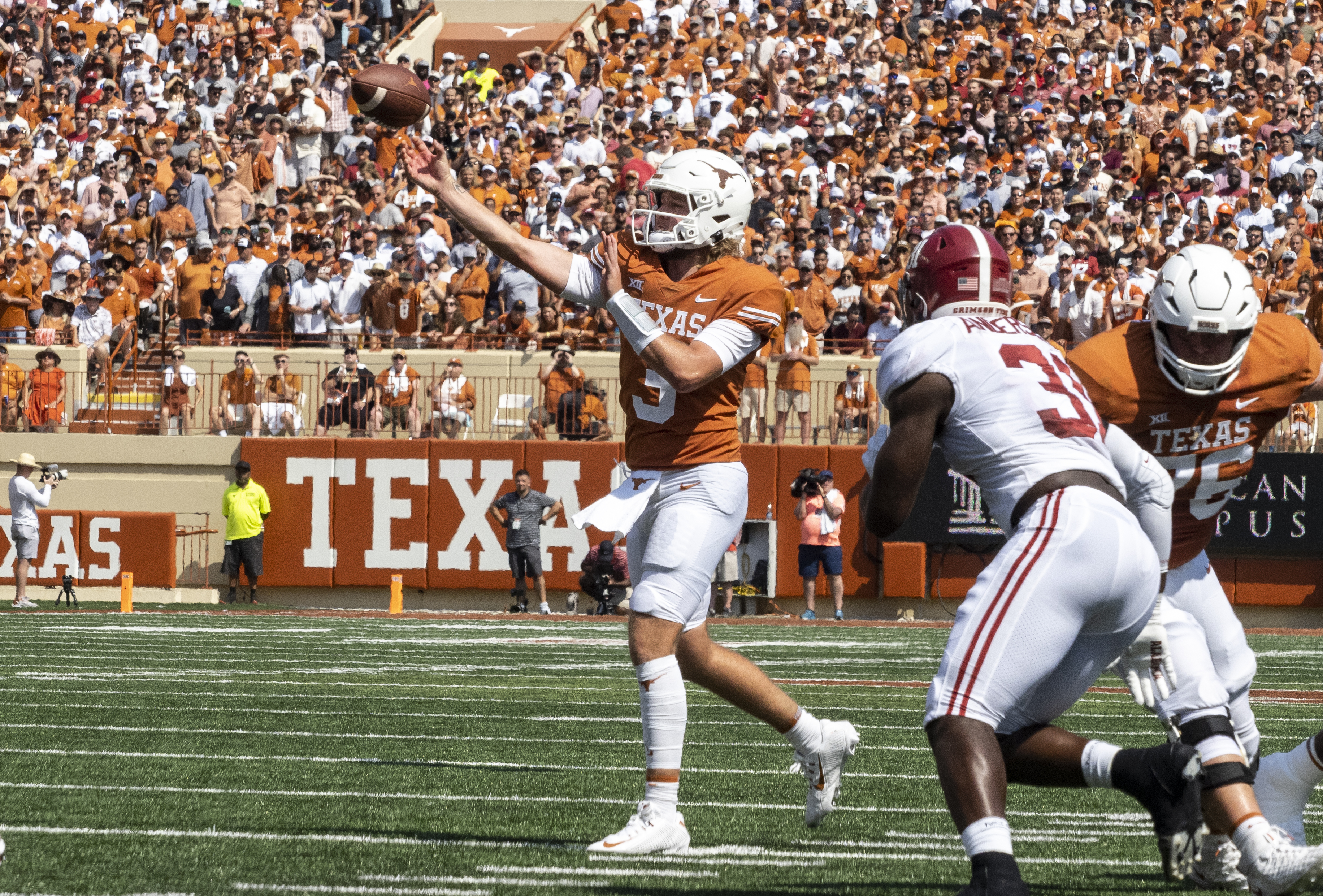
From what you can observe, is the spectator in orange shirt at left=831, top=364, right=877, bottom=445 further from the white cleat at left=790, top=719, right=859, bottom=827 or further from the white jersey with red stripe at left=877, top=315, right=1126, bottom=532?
the white jersey with red stripe at left=877, top=315, right=1126, bottom=532

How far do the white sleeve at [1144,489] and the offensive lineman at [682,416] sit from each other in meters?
1.42

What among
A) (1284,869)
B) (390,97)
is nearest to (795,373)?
(390,97)

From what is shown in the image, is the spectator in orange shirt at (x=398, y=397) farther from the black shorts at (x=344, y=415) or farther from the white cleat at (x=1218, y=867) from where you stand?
the white cleat at (x=1218, y=867)

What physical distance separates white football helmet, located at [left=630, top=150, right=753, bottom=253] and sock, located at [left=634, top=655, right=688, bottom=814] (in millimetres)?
1282

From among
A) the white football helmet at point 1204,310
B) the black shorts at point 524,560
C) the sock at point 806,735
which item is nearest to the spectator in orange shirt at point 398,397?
the black shorts at point 524,560

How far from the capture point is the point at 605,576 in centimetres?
1925

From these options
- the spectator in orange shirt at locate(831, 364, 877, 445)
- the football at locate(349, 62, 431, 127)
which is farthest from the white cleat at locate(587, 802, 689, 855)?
the spectator in orange shirt at locate(831, 364, 877, 445)

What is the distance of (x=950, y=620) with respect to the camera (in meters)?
19.7

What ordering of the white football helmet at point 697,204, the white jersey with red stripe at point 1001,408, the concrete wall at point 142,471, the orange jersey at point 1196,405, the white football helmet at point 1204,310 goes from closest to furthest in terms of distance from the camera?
1. the white jersey with red stripe at point 1001,408
2. the white football helmet at point 1204,310
3. the orange jersey at point 1196,405
4. the white football helmet at point 697,204
5. the concrete wall at point 142,471

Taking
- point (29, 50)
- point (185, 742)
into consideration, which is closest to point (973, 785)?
point (185, 742)

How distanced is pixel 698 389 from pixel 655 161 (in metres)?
16.1

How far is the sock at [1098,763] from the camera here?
3941 mm

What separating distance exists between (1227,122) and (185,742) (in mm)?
17317

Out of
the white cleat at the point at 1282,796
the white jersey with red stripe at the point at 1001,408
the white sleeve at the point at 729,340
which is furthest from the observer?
the white sleeve at the point at 729,340
